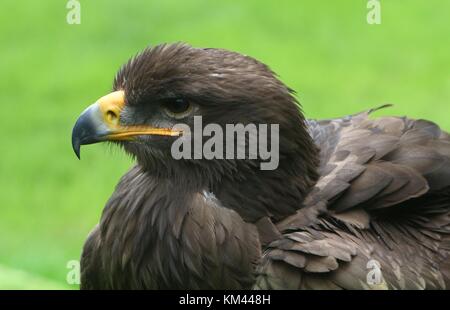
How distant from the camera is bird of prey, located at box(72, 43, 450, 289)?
17.9 ft

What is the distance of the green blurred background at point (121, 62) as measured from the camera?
11531mm

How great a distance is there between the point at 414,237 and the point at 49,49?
889 centimetres

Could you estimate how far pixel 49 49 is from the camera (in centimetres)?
1389

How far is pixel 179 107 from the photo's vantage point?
5555mm

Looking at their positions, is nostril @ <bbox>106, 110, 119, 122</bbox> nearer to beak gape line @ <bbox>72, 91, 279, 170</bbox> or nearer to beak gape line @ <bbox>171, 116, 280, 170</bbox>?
beak gape line @ <bbox>72, 91, 279, 170</bbox>

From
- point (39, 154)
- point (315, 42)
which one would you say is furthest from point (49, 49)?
point (315, 42)

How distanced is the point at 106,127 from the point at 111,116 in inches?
2.5

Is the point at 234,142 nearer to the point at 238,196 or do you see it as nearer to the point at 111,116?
the point at 238,196

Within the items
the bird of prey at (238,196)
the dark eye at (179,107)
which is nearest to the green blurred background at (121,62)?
the bird of prey at (238,196)

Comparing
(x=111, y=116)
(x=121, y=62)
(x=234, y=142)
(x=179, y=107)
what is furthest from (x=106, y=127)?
(x=121, y=62)

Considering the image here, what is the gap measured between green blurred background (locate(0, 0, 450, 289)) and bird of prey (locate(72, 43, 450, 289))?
513 centimetres

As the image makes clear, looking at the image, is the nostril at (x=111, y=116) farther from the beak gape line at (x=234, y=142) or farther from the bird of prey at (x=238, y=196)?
the beak gape line at (x=234, y=142)
